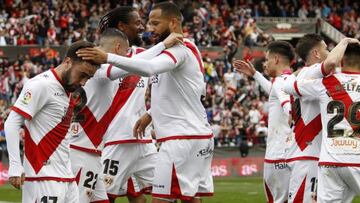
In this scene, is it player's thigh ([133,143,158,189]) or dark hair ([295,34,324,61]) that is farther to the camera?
player's thigh ([133,143,158,189])

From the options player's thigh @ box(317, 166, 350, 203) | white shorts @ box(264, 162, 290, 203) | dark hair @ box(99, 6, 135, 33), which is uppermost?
dark hair @ box(99, 6, 135, 33)

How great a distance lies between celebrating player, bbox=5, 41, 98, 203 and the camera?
8789 millimetres

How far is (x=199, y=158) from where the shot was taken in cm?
1016

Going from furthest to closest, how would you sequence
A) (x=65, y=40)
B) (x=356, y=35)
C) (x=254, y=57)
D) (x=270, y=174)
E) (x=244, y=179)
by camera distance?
(x=356, y=35)
(x=254, y=57)
(x=65, y=40)
(x=244, y=179)
(x=270, y=174)

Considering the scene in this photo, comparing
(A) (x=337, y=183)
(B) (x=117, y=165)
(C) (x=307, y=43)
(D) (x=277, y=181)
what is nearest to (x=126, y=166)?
(B) (x=117, y=165)

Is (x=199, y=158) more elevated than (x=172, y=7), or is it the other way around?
(x=172, y=7)

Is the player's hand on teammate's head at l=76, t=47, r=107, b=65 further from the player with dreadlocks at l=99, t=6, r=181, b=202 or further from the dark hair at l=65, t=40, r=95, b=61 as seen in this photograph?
the player with dreadlocks at l=99, t=6, r=181, b=202

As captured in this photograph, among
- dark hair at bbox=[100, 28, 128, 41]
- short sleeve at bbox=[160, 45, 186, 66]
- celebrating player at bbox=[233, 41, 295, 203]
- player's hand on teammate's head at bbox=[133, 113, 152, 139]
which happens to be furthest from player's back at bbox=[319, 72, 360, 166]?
dark hair at bbox=[100, 28, 128, 41]

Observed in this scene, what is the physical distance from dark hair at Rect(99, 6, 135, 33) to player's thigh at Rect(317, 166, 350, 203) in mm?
2968

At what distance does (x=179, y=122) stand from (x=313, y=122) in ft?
5.61

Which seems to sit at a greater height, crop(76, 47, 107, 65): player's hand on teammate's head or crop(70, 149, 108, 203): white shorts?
crop(76, 47, 107, 65): player's hand on teammate's head

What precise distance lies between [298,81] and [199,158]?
1.41 m

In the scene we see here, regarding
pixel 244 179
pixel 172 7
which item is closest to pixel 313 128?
pixel 172 7

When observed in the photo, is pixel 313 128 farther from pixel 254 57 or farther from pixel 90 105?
pixel 254 57
